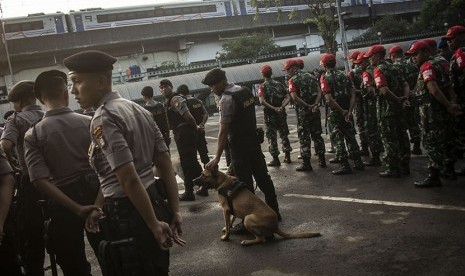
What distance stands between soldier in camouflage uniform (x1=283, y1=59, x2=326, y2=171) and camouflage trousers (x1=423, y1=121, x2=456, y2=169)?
244cm

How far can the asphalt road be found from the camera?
3.66m

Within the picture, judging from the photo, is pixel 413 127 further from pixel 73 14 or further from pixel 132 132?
pixel 73 14

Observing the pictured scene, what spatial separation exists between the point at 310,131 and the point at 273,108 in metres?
1.08

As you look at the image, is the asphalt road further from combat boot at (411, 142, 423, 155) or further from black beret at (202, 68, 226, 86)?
black beret at (202, 68, 226, 86)

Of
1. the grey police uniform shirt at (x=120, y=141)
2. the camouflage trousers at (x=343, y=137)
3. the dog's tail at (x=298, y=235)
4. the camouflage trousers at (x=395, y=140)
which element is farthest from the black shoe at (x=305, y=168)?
the grey police uniform shirt at (x=120, y=141)

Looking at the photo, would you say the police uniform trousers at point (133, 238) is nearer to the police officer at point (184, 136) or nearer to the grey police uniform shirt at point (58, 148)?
the grey police uniform shirt at point (58, 148)

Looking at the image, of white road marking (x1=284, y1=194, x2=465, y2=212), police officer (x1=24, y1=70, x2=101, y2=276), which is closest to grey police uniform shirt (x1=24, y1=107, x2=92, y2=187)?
police officer (x1=24, y1=70, x2=101, y2=276)

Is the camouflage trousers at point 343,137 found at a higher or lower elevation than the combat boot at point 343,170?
higher

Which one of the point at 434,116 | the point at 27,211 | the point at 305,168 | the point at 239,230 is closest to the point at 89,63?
the point at 27,211

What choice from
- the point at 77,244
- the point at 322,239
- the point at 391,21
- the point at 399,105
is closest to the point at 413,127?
the point at 399,105

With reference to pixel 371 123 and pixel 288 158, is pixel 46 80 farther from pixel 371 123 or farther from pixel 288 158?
pixel 288 158

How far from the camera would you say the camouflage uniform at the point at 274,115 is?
→ 860 centimetres

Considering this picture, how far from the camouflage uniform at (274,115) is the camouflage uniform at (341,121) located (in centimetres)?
155

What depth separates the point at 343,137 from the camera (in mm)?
7207
